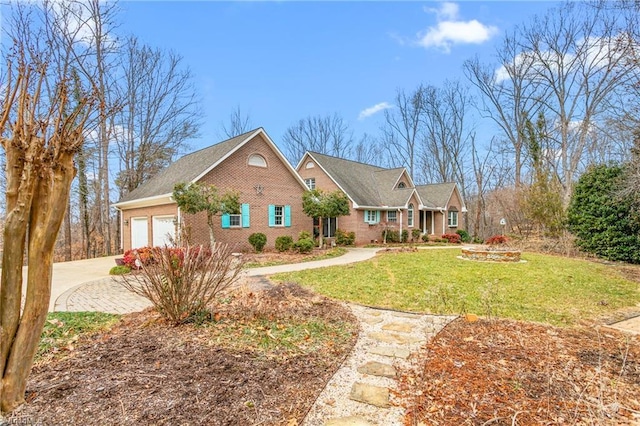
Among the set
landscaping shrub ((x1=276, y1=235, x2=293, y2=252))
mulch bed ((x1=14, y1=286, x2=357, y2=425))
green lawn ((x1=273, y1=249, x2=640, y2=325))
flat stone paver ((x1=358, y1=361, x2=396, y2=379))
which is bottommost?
green lawn ((x1=273, y1=249, x2=640, y2=325))

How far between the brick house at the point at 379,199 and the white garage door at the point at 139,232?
10641mm

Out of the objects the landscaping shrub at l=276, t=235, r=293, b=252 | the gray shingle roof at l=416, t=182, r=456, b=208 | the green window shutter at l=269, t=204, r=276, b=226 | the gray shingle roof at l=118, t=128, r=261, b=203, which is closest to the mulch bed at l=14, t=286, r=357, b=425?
the landscaping shrub at l=276, t=235, r=293, b=252

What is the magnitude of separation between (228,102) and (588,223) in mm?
31242

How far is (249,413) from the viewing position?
2594mm

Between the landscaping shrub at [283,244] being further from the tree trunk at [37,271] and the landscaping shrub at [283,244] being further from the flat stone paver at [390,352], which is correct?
the tree trunk at [37,271]

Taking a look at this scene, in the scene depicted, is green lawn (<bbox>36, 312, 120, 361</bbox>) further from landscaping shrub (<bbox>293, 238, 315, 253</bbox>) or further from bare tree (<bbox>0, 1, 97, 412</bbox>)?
landscaping shrub (<bbox>293, 238, 315, 253</bbox>)

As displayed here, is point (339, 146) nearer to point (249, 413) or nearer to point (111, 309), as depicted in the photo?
point (111, 309)

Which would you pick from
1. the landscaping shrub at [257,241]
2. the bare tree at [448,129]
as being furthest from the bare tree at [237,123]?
the landscaping shrub at [257,241]

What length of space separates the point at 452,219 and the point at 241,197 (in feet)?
66.2

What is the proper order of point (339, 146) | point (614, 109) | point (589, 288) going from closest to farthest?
point (589, 288), point (614, 109), point (339, 146)

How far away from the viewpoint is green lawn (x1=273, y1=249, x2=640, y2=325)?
6.11m

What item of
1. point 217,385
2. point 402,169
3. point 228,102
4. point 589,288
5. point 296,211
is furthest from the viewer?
point 228,102

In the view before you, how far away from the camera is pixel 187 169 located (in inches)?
674

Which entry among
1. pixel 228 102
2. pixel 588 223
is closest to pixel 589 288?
pixel 588 223
